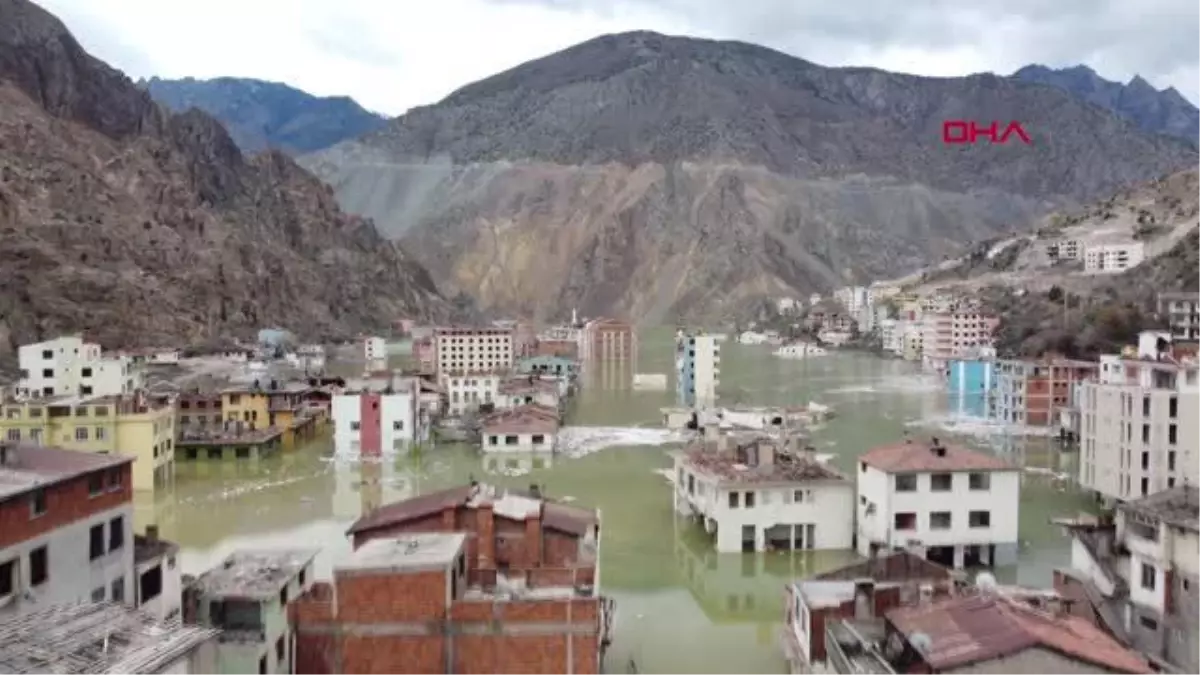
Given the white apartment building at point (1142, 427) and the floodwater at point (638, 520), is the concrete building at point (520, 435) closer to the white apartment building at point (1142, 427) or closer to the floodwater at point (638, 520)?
the floodwater at point (638, 520)

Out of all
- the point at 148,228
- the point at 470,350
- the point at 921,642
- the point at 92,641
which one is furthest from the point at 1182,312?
the point at 148,228

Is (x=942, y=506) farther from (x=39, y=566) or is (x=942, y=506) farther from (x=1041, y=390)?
(x=1041, y=390)

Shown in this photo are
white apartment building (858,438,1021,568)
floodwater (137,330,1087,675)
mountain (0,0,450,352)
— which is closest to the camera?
floodwater (137,330,1087,675)

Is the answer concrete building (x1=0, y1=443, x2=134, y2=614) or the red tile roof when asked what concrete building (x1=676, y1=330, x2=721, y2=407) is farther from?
the red tile roof

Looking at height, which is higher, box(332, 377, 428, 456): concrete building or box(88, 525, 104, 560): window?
box(88, 525, 104, 560): window

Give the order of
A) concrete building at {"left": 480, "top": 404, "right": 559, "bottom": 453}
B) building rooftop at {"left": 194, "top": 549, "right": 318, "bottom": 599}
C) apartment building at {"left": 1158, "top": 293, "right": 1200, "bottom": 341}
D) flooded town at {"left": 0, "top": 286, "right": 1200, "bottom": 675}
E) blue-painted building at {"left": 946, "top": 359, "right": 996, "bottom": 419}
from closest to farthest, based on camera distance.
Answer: flooded town at {"left": 0, "top": 286, "right": 1200, "bottom": 675}, building rooftop at {"left": 194, "top": 549, "right": 318, "bottom": 599}, concrete building at {"left": 480, "top": 404, "right": 559, "bottom": 453}, blue-painted building at {"left": 946, "top": 359, "right": 996, "bottom": 419}, apartment building at {"left": 1158, "top": 293, "right": 1200, "bottom": 341}

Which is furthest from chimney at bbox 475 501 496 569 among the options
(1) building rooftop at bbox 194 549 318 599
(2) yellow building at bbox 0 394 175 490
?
(2) yellow building at bbox 0 394 175 490
